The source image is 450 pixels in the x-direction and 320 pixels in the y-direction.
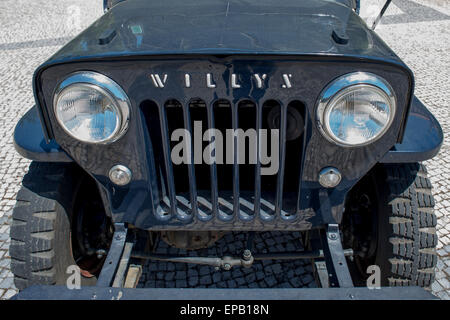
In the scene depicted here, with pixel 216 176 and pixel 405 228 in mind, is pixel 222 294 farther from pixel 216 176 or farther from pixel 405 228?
pixel 405 228

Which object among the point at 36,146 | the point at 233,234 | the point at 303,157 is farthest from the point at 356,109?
the point at 233,234

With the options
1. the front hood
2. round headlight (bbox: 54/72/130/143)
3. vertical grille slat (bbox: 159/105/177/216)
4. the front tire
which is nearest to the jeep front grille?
vertical grille slat (bbox: 159/105/177/216)

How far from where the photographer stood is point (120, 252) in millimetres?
1664

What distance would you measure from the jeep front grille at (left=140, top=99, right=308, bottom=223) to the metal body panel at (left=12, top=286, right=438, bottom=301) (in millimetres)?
437

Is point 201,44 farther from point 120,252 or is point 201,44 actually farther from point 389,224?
point 389,224

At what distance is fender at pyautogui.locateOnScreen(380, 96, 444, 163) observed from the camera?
5.39ft

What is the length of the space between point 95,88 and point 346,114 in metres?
0.94

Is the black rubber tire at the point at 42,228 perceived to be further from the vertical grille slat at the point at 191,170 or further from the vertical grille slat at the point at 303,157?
the vertical grille slat at the point at 303,157

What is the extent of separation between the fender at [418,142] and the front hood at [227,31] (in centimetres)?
44

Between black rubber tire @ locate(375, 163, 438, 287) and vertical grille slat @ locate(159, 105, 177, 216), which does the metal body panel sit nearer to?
vertical grille slat @ locate(159, 105, 177, 216)

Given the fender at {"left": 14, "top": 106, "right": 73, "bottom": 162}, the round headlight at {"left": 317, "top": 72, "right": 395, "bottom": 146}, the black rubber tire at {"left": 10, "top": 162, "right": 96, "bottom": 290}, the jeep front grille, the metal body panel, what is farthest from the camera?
the black rubber tire at {"left": 10, "top": 162, "right": 96, "bottom": 290}

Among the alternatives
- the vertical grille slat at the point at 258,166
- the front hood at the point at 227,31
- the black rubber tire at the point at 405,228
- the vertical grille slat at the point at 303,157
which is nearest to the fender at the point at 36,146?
the front hood at the point at 227,31

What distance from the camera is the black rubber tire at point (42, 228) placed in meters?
1.84
